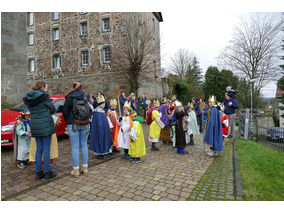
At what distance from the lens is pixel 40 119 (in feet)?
12.8

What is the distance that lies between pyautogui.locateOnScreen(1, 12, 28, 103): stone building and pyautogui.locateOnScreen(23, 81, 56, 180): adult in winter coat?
1074mm

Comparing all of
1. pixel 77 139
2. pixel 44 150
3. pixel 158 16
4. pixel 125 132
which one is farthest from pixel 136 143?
pixel 158 16

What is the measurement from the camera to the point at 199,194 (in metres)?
3.48

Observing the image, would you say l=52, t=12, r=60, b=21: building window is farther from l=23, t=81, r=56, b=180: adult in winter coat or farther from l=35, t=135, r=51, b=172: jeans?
l=35, t=135, r=51, b=172: jeans

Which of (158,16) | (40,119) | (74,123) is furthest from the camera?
(158,16)

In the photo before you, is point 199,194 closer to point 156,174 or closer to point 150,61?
point 156,174

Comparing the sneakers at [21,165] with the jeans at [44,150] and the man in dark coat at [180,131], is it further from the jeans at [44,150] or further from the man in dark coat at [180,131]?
the man in dark coat at [180,131]

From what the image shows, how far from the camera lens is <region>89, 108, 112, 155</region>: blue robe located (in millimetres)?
5492

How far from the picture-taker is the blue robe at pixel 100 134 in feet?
18.0

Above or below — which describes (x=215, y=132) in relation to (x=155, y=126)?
below

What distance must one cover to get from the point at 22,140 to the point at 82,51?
63.4 feet

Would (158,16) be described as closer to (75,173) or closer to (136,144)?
(136,144)

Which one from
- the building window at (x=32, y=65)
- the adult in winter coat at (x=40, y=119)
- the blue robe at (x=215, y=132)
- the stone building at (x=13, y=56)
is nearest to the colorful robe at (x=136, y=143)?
the adult in winter coat at (x=40, y=119)

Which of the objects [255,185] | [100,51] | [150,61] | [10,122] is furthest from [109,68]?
[255,185]
